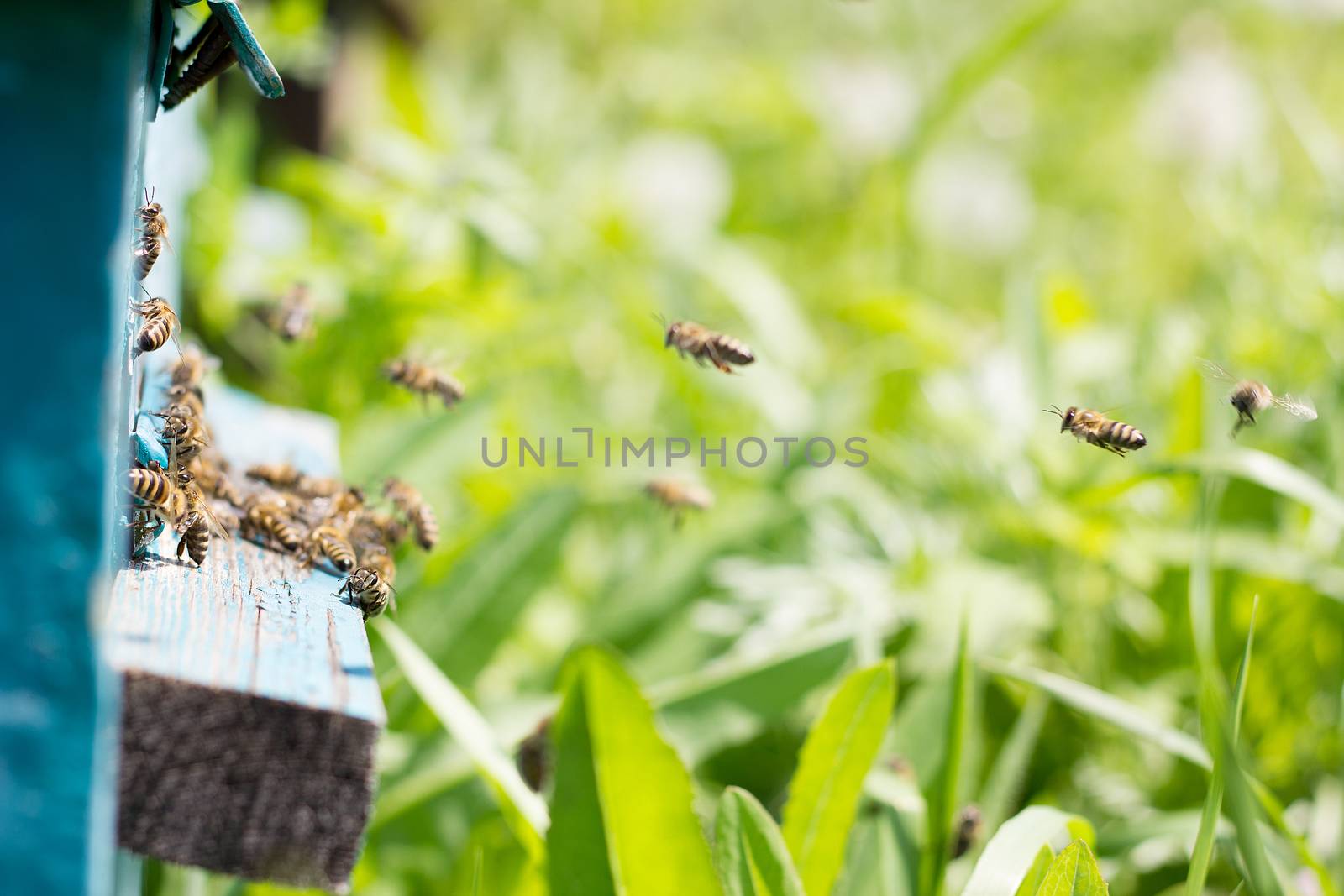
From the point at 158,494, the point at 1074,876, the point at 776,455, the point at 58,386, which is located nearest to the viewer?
the point at 58,386

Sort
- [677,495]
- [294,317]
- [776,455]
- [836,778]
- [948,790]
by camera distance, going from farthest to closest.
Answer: [776,455] < [677,495] < [294,317] < [948,790] < [836,778]

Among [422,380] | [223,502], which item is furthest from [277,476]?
[422,380]

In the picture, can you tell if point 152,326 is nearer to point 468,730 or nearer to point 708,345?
point 468,730

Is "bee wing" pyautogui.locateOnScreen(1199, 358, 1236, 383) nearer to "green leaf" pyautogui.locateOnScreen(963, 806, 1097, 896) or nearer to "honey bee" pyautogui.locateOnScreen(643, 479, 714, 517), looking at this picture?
"green leaf" pyautogui.locateOnScreen(963, 806, 1097, 896)

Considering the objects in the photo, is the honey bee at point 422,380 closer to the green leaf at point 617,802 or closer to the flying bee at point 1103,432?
the green leaf at point 617,802

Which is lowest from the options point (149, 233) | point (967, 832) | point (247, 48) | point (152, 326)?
point (967, 832)

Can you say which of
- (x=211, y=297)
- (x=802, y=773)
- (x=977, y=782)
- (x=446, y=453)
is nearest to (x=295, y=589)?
(x=802, y=773)

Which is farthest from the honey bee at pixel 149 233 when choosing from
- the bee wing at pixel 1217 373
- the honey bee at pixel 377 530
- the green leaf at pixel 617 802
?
the bee wing at pixel 1217 373
